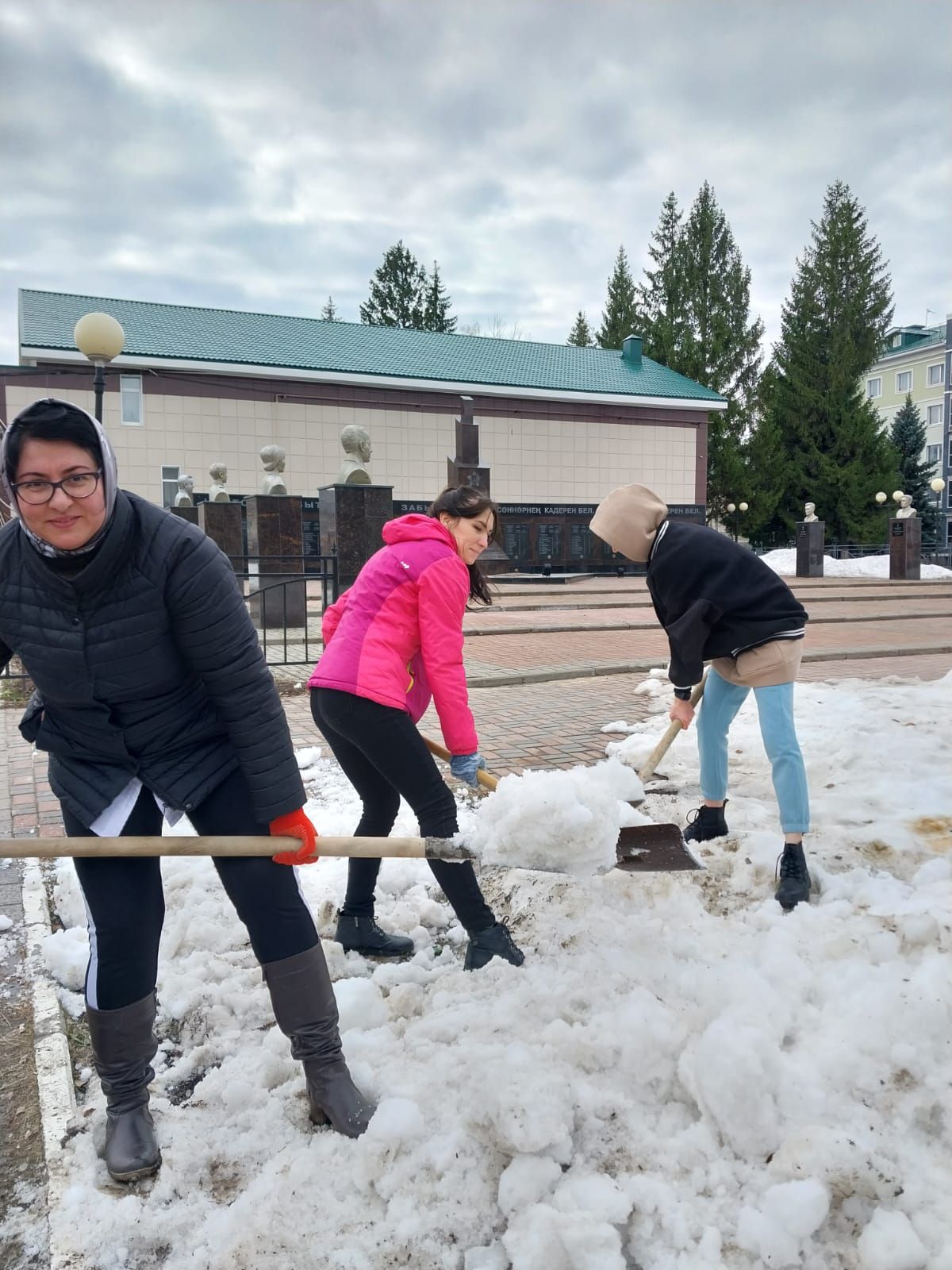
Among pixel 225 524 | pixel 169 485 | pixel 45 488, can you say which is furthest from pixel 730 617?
pixel 169 485

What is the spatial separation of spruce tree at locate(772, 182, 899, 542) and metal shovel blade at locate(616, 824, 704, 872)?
3882 cm

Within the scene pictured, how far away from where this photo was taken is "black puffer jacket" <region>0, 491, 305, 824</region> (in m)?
1.94

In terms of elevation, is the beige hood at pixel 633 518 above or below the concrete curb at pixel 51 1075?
above

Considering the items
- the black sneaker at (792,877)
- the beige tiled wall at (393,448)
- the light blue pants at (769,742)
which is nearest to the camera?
→ the black sneaker at (792,877)

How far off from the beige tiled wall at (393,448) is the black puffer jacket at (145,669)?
23623mm

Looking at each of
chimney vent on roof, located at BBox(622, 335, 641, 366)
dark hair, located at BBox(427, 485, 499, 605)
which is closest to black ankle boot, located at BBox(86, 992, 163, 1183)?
dark hair, located at BBox(427, 485, 499, 605)

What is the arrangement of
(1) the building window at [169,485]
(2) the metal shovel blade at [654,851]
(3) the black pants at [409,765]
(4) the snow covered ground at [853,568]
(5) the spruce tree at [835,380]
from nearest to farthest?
(3) the black pants at [409,765]
(2) the metal shovel blade at [654,851]
(1) the building window at [169,485]
(4) the snow covered ground at [853,568]
(5) the spruce tree at [835,380]

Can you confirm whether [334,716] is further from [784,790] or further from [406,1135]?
[784,790]

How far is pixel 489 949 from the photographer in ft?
9.11

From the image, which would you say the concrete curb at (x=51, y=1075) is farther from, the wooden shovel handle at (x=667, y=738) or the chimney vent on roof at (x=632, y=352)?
the chimney vent on roof at (x=632, y=352)

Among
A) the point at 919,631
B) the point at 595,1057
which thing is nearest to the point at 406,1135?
the point at 595,1057

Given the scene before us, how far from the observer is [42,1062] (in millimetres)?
2363

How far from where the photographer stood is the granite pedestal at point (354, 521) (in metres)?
12.2

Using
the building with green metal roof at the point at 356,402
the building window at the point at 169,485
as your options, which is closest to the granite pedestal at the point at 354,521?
the building window at the point at 169,485
